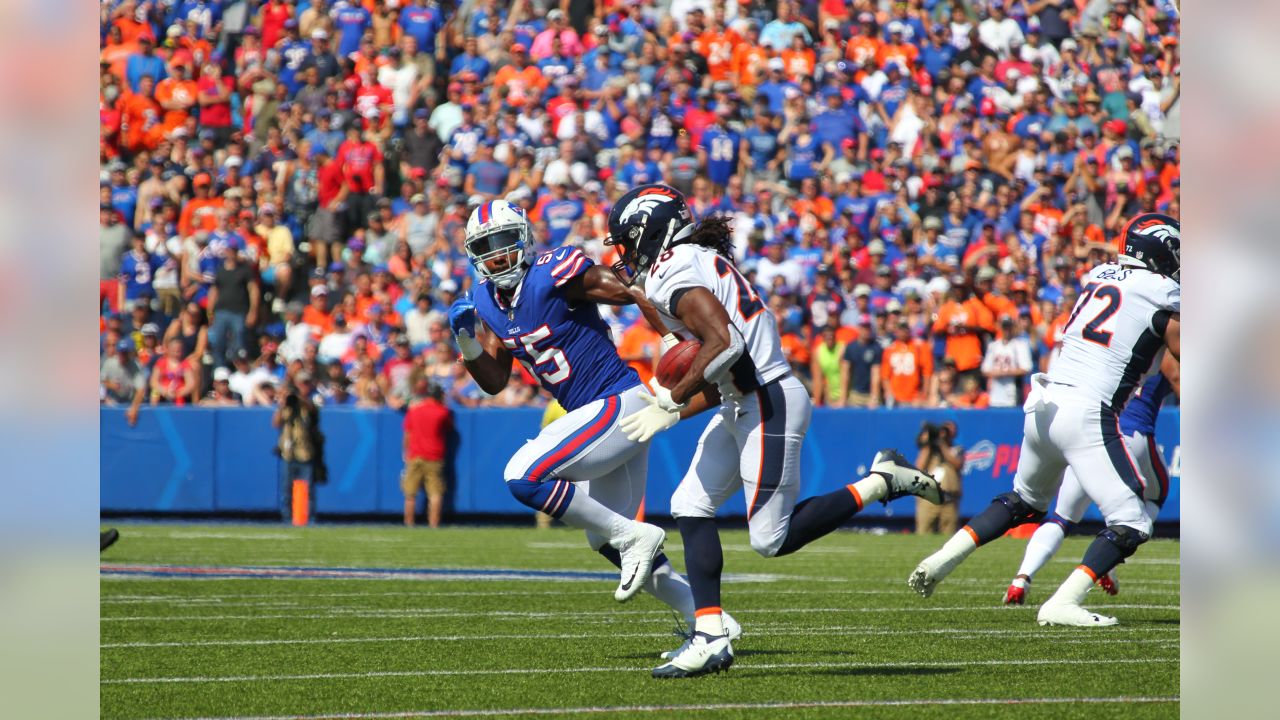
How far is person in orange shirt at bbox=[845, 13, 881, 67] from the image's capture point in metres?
19.9

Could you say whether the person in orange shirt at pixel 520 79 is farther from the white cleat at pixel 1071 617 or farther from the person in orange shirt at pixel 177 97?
the white cleat at pixel 1071 617

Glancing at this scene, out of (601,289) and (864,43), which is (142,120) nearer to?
(864,43)

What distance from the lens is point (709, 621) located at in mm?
6082

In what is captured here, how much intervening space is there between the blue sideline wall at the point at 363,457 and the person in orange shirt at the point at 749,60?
5397 mm

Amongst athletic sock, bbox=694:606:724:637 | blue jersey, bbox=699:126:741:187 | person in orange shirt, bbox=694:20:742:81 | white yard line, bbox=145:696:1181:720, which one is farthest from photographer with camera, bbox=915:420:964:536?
white yard line, bbox=145:696:1181:720

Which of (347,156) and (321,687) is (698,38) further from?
(321,687)

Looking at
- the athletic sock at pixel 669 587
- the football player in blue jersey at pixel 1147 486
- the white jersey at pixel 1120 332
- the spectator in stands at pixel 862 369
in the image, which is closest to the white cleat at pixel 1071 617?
the football player in blue jersey at pixel 1147 486

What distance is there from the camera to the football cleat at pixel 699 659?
602 centimetres

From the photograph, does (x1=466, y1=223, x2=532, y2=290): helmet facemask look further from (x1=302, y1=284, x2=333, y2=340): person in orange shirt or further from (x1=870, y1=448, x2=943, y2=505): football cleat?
(x1=302, y1=284, x2=333, y2=340): person in orange shirt

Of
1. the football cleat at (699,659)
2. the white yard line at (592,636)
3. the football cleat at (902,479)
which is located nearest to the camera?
the football cleat at (699,659)

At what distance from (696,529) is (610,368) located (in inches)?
36.7

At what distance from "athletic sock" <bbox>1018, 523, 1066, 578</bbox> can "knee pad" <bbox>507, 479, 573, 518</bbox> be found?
121 inches
